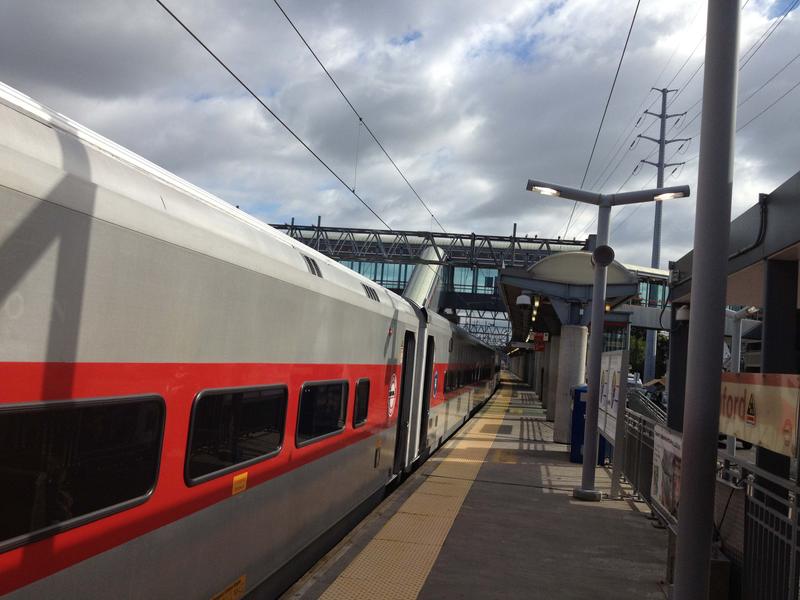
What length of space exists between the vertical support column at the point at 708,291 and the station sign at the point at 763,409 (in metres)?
0.36

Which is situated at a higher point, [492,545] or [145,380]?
[145,380]

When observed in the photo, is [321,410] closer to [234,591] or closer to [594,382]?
[234,591]

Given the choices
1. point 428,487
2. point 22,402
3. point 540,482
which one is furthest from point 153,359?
point 540,482

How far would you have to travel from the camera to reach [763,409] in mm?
4809

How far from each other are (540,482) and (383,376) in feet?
14.0

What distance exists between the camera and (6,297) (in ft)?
8.89

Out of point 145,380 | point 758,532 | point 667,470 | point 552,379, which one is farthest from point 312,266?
point 552,379

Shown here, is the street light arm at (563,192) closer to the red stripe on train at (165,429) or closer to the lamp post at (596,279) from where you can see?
the lamp post at (596,279)

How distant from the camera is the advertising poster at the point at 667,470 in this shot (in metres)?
6.35

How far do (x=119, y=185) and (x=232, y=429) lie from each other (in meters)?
1.77

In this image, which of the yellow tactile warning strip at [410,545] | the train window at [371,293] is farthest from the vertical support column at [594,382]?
the train window at [371,293]

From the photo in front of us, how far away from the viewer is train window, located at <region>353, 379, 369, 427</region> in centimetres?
A: 771

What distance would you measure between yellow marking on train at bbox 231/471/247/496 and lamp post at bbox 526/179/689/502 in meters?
6.81

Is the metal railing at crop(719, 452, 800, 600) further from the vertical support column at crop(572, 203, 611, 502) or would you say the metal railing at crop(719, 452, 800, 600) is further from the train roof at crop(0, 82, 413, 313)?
the vertical support column at crop(572, 203, 611, 502)
